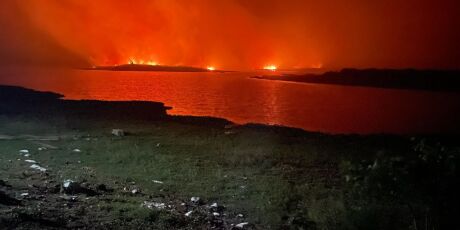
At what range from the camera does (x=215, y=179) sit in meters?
15.8

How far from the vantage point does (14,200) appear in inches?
399

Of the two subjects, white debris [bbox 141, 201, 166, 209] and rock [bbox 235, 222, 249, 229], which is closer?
rock [bbox 235, 222, 249, 229]

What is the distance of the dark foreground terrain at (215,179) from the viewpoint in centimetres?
747

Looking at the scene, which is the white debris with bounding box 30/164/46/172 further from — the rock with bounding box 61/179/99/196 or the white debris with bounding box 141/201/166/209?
the white debris with bounding box 141/201/166/209

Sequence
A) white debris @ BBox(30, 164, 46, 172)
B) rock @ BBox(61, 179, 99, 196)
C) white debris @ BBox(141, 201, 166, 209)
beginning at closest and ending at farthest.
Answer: white debris @ BBox(141, 201, 166, 209)
rock @ BBox(61, 179, 99, 196)
white debris @ BBox(30, 164, 46, 172)

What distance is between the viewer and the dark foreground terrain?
747 centimetres

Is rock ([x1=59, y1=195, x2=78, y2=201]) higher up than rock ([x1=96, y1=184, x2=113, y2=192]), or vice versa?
rock ([x1=59, y1=195, x2=78, y2=201])

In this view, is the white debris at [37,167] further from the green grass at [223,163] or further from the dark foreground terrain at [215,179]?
the green grass at [223,163]

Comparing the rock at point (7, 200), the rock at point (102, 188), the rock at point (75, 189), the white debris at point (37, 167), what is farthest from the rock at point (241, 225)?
the white debris at point (37, 167)

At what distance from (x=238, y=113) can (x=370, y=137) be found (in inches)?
611

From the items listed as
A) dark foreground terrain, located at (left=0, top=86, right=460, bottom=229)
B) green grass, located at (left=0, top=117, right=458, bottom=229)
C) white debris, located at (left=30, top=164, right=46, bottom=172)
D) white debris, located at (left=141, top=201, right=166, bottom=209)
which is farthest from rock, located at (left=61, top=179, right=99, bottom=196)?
white debris, located at (left=30, top=164, right=46, bottom=172)

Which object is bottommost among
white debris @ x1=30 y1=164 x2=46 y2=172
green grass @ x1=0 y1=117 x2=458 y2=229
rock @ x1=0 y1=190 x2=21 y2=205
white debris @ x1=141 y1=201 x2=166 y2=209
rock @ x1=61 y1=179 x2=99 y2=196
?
green grass @ x1=0 y1=117 x2=458 y2=229

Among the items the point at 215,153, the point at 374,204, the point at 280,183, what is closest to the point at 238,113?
the point at 215,153

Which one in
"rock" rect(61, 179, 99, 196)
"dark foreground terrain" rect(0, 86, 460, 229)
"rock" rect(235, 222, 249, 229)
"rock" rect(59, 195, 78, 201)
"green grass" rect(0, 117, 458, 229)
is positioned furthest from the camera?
"green grass" rect(0, 117, 458, 229)
